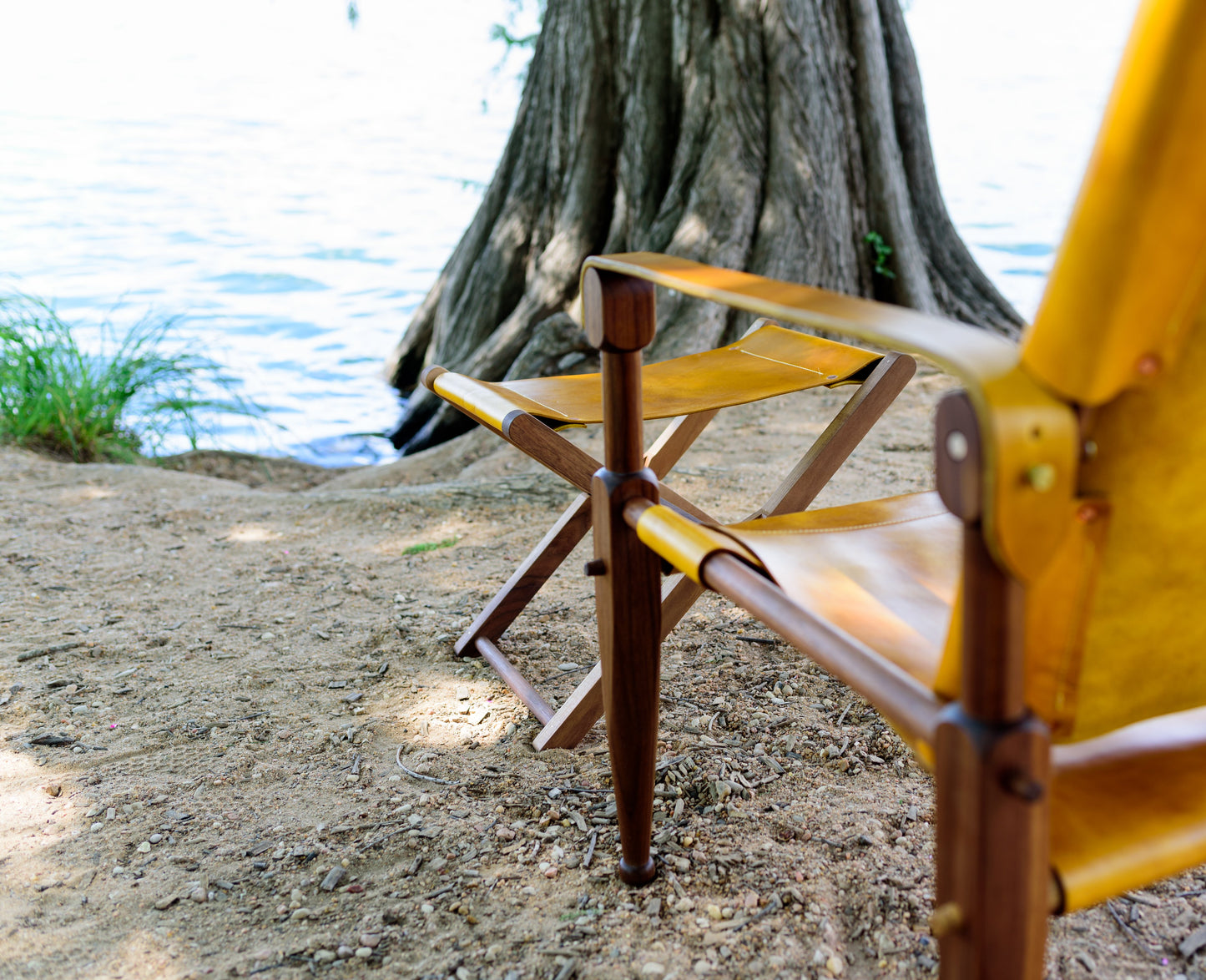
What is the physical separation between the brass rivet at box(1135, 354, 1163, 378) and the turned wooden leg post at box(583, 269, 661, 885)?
28.7 inches

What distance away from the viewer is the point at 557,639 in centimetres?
243

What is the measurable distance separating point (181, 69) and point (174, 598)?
22.3 meters

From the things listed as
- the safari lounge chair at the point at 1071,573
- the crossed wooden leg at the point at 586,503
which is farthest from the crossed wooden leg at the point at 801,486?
the safari lounge chair at the point at 1071,573

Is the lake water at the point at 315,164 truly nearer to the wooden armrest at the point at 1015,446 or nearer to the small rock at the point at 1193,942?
the wooden armrest at the point at 1015,446

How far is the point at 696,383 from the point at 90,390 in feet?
10.8

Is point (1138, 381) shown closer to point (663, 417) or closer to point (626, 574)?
point (626, 574)

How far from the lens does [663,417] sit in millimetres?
1988

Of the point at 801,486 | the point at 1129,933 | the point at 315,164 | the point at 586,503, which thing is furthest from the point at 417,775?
the point at 315,164

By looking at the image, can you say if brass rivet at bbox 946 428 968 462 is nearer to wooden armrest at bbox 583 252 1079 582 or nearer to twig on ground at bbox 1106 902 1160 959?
wooden armrest at bbox 583 252 1079 582

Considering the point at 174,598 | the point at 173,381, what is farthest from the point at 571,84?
the point at 174,598

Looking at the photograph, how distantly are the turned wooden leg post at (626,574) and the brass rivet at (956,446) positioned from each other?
666 mm

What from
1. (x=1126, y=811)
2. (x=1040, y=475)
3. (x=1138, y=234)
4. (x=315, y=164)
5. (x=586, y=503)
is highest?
(x=315, y=164)

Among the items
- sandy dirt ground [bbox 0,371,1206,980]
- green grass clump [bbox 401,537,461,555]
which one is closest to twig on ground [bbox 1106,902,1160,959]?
sandy dirt ground [bbox 0,371,1206,980]

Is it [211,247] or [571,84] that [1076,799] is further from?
[211,247]
